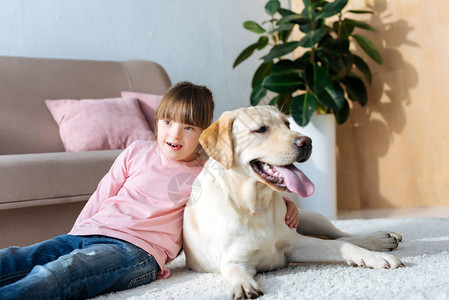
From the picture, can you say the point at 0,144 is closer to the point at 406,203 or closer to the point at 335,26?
the point at 335,26

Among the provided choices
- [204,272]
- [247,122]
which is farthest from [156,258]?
[247,122]

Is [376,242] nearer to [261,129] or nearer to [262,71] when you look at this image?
[261,129]

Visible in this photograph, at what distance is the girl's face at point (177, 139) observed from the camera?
68.9 inches

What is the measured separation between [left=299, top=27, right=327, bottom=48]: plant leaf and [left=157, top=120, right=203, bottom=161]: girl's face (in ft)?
5.65

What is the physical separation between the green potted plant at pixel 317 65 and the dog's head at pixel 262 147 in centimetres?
174

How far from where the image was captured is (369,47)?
3.50m

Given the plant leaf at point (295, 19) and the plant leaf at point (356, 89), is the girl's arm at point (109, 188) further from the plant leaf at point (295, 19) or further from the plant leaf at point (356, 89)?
the plant leaf at point (356, 89)

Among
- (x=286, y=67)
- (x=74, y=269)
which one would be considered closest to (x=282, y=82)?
(x=286, y=67)

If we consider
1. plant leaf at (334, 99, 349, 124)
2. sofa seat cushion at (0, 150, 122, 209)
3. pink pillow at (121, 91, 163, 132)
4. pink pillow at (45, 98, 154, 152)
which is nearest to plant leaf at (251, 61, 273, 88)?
plant leaf at (334, 99, 349, 124)

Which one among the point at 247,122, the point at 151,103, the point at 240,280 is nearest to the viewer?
the point at 240,280

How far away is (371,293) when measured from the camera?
1.19 metres

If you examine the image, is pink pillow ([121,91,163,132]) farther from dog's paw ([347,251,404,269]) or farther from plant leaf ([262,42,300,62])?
dog's paw ([347,251,404,269])

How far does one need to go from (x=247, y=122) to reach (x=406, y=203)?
252cm

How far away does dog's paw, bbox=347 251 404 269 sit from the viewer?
144cm
